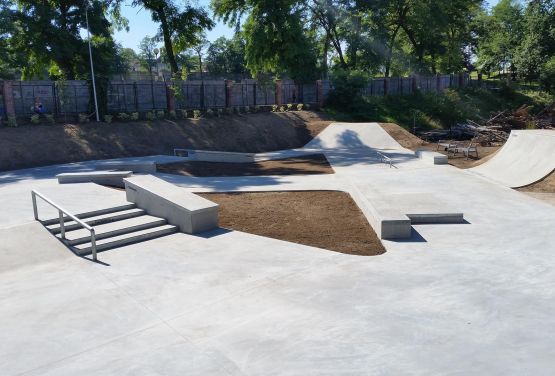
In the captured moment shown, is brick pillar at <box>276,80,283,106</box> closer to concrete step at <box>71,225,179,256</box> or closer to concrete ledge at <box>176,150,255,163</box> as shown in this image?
concrete ledge at <box>176,150,255,163</box>

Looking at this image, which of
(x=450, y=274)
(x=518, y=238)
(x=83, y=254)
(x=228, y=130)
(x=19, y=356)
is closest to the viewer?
(x=19, y=356)

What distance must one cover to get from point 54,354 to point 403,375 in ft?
14.9

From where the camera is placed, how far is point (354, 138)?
28953 millimetres

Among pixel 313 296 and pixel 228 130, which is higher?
pixel 228 130

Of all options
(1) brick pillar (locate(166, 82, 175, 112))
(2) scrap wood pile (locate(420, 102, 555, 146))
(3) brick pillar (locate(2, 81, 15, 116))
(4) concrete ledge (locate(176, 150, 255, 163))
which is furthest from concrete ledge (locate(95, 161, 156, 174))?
(2) scrap wood pile (locate(420, 102, 555, 146))

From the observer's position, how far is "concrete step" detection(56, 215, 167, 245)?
997 cm

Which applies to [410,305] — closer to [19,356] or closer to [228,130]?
[19,356]

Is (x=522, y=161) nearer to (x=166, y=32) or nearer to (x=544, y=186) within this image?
(x=544, y=186)

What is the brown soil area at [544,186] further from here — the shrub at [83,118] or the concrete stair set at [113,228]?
the shrub at [83,118]

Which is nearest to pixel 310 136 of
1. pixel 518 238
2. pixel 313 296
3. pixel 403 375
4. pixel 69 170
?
pixel 69 170

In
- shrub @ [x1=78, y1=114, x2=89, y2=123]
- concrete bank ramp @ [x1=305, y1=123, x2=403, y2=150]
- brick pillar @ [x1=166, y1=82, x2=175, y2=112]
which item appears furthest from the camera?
brick pillar @ [x1=166, y1=82, x2=175, y2=112]

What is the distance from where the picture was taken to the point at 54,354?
5766mm

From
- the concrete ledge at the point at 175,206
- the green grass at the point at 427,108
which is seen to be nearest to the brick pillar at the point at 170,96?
the green grass at the point at 427,108

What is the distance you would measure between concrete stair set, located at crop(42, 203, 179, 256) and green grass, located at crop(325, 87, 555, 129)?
91.9ft
